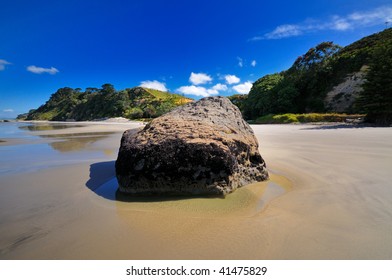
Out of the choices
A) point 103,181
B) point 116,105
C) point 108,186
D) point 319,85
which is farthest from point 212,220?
point 116,105

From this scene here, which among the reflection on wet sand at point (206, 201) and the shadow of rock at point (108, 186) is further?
the shadow of rock at point (108, 186)

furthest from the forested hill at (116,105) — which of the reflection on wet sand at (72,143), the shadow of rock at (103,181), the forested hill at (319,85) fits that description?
the shadow of rock at (103,181)

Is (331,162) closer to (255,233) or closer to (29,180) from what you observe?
(255,233)

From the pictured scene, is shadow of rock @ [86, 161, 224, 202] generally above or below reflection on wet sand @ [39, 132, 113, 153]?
below

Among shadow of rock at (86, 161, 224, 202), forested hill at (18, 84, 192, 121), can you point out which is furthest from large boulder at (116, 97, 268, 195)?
forested hill at (18, 84, 192, 121)

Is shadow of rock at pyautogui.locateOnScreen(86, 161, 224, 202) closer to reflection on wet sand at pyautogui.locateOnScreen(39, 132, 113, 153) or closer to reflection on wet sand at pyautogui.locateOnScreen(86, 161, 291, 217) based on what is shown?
reflection on wet sand at pyautogui.locateOnScreen(86, 161, 291, 217)

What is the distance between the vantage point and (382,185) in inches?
135

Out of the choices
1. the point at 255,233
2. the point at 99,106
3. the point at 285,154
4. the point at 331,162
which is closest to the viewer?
the point at 255,233

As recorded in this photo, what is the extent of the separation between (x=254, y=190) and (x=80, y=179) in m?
Answer: 3.68

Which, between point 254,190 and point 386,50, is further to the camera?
point 386,50

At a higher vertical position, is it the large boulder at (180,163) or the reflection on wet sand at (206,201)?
the large boulder at (180,163)

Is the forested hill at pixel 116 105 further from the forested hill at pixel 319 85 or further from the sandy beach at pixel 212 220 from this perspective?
the sandy beach at pixel 212 220
